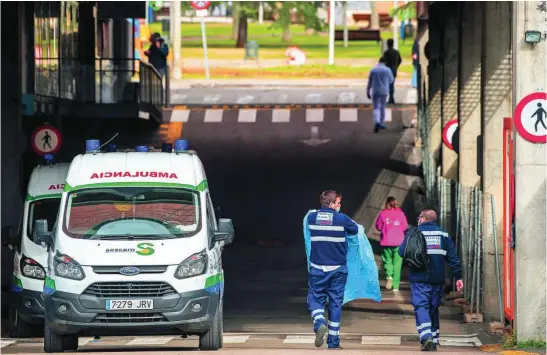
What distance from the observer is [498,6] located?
25188 mm

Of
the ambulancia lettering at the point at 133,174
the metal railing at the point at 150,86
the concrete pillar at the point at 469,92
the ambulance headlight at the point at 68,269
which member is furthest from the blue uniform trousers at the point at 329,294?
the metal railing at the point at 150,86

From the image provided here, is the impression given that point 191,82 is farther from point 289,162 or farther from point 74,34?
point 289,162

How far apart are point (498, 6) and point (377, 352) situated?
389 inches

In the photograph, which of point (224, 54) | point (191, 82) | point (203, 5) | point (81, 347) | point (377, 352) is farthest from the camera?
point (224, 54)

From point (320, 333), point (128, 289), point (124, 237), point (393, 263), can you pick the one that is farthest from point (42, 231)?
point (393, 263)

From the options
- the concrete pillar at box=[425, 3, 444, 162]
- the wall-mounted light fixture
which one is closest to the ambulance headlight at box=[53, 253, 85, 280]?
the wall-mounted light fixture

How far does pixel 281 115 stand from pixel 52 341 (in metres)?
28.8

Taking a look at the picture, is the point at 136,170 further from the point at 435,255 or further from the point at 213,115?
the point at 213,115

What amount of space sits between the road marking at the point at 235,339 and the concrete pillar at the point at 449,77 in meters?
13.5

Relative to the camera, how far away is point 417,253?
704 inches

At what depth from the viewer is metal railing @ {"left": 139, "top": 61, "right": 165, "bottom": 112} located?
39531mm

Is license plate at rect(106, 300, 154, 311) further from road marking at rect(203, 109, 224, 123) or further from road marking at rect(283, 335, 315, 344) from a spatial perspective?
road marking at rect(203, 109, 224, 123)

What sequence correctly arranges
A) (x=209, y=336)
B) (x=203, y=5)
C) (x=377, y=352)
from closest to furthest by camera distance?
(x=377, y=352), (x=209, y=336), (x=203, y=5)

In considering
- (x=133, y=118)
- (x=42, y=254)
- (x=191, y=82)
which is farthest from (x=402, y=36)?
(x=42, y=254)
